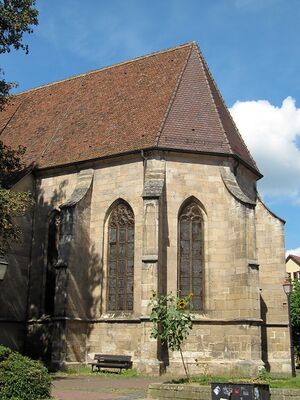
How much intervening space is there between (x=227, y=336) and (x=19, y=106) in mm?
16198

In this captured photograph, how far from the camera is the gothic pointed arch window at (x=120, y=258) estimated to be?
1894 cm

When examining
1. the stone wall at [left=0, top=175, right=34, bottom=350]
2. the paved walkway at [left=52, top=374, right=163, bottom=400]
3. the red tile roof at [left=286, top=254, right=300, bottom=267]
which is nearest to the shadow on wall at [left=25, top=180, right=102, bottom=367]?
the stone wall at [left=0, top=175, right=34, bottom=350]

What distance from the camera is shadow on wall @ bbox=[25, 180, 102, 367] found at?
18219 millimetres

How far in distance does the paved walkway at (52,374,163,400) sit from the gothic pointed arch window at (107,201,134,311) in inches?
116

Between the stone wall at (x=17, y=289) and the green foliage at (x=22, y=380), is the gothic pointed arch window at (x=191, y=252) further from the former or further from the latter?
the green foliage at (x=22, y=380)

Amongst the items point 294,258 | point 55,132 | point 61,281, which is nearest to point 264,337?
point 61,281

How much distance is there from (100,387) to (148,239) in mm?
5518

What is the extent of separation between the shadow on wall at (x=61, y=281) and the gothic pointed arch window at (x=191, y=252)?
3.10 metres

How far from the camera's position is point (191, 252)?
18953 millimetres

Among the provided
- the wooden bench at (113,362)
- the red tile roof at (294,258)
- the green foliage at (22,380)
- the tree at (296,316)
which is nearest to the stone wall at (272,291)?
the wooden bench at (113,362)

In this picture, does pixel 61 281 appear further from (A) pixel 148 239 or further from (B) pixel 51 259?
(A) pixel 148 239

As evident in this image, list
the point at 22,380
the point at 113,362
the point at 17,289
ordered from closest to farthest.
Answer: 1. the point at 22,380
2. the point at 113,362
3. the point at 17,289

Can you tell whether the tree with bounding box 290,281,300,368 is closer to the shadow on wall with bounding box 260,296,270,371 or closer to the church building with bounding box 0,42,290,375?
the shadow on wall with bounding box 260,296,270,371

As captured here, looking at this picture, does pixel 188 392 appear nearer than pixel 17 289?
Yes
